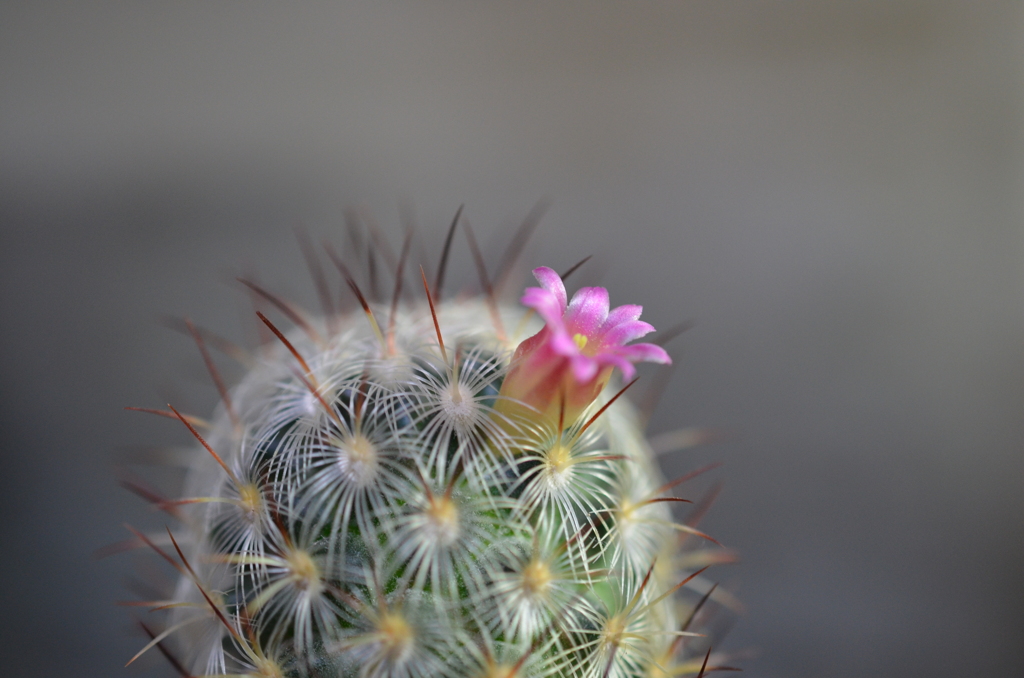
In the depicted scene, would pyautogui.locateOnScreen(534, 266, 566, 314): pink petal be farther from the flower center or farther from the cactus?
the flower center

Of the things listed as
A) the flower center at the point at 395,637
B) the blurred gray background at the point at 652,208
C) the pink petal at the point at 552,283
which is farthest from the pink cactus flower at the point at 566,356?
the blurred gray background at the point at 652,208

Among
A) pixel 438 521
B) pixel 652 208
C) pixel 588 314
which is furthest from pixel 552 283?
pixel 652 208

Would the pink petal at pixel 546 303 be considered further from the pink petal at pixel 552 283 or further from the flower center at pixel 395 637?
the flower center at pixel 395 637

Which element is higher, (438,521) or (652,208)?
(652,208)

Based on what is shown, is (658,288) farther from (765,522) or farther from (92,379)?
(92,379)

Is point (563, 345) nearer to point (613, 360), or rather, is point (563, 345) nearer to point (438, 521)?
point (613, 360)

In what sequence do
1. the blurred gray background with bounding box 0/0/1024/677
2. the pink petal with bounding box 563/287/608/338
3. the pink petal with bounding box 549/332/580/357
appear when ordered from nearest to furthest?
the pink petal with bounding box 549/332/580/357
the pink petal with bounding box 563/287/608/338
the blurred gray background with bounding box 0/0/1024/677

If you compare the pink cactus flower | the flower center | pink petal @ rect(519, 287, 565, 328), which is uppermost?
pink petal @ rect(519, 287, 565, 328)

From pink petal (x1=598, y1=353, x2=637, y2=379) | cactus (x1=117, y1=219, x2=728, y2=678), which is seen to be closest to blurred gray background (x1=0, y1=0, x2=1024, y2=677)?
cactus (x1=117, y1=219, x2=728, y2=678)
